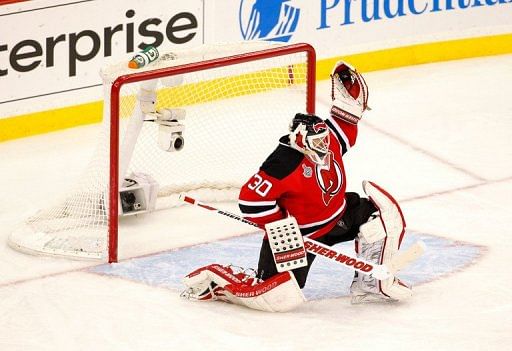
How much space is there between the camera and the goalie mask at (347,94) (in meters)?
5.46

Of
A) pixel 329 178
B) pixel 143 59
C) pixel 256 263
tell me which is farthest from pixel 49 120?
pixel 329 178

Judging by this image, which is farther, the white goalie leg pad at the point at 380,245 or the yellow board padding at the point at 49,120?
the yellow board padding at the point at 49,120

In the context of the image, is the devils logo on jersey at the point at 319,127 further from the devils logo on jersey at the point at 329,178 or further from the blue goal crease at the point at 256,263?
the blue goal crease at the point at 256,263

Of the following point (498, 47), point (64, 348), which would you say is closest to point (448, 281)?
point (64, 348)

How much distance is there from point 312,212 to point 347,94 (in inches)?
20.2

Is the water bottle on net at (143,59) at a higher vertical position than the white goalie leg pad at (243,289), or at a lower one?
higher

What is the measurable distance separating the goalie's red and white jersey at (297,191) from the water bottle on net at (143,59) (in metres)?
0.74

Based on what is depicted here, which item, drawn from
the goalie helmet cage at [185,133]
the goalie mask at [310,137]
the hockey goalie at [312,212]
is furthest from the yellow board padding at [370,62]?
the goalie mask at [310,137]

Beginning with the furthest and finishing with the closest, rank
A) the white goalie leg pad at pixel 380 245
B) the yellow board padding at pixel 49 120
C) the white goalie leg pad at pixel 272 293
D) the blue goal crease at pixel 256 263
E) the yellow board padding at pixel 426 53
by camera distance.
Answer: the yellow board padding at pixel 426 53
the yellow board padding at pixel 49 120
the blue goal crease at pixel 256 263
the white goalie leg pad at pixel 380 245
the white goalie leg pad at pixel 272 293

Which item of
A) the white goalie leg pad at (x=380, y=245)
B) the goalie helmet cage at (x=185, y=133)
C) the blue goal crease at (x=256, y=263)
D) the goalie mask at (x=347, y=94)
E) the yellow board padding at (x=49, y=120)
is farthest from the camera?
the yellow board padding at (x=49, y=120)

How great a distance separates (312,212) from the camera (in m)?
5.23

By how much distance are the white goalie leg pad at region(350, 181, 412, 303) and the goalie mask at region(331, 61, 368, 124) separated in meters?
0.29

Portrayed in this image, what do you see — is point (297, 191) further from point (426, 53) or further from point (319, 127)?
point (426, 53)

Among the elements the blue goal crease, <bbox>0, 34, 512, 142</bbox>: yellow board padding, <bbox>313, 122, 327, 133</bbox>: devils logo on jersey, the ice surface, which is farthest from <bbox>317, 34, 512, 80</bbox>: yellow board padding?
<bbox>313, 122, 327, 133</bbox>: devils logo on jersey
